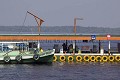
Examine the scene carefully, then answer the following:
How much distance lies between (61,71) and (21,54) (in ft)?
37.4

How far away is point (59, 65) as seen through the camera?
3413 inches

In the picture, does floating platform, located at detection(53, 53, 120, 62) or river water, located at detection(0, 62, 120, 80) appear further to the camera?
floating platform, located at detection(53, 53, 120, 62)

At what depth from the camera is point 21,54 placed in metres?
86.3

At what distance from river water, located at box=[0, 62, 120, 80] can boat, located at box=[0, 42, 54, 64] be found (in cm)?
138

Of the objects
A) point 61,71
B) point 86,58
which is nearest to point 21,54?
point 61,71

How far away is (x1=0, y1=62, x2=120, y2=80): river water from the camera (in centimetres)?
7038

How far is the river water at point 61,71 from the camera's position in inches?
2771

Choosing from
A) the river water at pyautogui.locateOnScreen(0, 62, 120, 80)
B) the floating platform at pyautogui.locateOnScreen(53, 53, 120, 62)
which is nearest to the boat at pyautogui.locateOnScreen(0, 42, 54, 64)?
the river water at pyautogui.locateOnScreen(0, 62, 120, 80)

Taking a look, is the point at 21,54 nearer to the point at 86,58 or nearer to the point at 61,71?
the point at 61,71

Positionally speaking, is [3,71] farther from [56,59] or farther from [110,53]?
[110,53]

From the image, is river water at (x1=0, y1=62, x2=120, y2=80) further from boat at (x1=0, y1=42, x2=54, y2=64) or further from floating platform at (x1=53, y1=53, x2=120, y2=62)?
floating platform at (x1=53, y1=53, x2=120, y2=62)

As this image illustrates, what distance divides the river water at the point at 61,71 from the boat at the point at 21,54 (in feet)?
4.52

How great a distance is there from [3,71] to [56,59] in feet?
53.6

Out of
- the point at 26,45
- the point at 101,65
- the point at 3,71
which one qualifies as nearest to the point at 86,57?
the point at 101,65
